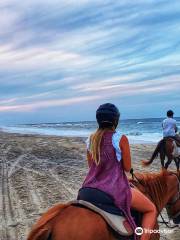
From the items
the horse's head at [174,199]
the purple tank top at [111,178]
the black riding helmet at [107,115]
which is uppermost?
the black riding helmet at [107,115]

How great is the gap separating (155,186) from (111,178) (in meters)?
0.76

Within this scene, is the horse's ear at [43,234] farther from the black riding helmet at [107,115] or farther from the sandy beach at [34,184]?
the sandy beach at [34,184]

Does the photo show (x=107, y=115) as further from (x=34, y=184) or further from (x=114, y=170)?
(x=34, y=184)

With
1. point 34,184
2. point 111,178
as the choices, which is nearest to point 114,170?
point 111,178

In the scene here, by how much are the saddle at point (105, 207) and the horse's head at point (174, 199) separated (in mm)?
948

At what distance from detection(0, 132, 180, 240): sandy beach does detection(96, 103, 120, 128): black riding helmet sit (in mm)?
3604

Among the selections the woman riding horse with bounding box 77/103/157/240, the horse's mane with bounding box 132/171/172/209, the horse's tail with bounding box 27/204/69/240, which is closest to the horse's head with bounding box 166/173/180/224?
the horse's mane with bounding box 132/171/172/209

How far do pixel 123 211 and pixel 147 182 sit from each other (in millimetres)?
703

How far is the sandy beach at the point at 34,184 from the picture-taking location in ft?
28.5

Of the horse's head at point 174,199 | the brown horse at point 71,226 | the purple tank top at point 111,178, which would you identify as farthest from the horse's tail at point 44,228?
the horse's head at point 174,199

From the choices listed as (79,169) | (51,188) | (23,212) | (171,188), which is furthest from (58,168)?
(171,188)

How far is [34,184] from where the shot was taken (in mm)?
12852

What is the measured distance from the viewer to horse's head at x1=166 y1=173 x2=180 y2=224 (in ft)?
17.6

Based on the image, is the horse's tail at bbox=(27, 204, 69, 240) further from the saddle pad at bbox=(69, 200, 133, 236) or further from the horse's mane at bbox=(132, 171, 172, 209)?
the horse's mane at bbox=(132, 171, 172, 209)
